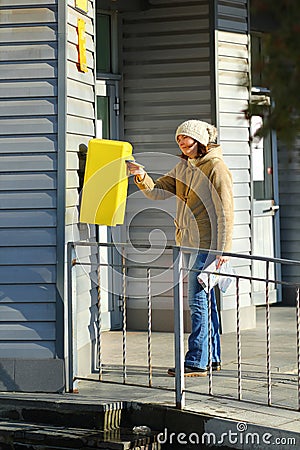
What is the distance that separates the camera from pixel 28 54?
6012mm

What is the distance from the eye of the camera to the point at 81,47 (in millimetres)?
6289

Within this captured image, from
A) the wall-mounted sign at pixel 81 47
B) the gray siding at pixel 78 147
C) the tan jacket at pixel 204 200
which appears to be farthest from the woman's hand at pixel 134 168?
the wall-mounted sign at pixel 81 47

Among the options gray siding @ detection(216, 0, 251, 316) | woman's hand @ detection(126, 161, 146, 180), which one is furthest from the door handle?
woman's hand @ detection(126, 161, 146, 180)

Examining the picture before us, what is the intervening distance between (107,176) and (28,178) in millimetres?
533

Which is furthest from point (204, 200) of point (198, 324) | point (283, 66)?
point (283, 66)

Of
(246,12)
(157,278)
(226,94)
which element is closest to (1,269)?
(157,278)

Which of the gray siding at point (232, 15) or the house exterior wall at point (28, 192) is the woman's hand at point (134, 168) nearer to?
the house exterior wall at point (28, 192)

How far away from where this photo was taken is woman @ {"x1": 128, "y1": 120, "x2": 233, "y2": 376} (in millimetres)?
6230

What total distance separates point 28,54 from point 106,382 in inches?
88.3

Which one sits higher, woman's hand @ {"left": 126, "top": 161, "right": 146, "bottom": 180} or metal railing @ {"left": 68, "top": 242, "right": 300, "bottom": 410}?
woman's hand @ {"left": 126, "top": 161, "right": 146, "bottom": 180}

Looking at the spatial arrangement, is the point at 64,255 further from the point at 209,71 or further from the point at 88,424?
the point at 209,71

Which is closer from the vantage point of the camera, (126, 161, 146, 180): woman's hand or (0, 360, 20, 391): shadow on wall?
(0, 360, 20, 391): shadow on wall

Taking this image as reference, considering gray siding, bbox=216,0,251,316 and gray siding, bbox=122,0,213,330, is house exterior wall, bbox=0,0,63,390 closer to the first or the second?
gray siding, bbox=122,0,213,330

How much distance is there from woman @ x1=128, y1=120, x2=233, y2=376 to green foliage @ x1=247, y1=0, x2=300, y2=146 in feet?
13.4
